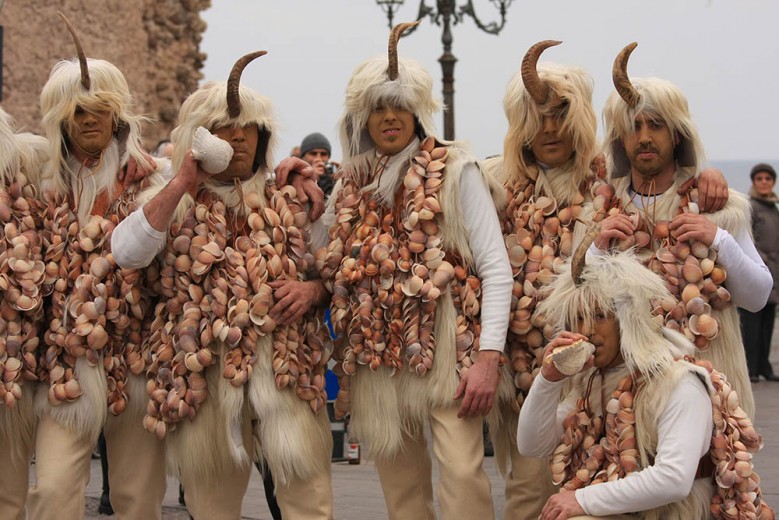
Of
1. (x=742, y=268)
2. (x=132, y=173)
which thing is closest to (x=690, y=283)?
(x=742, y=268)

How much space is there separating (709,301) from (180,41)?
14999 mm

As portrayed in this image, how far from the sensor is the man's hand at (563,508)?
421 centimetres

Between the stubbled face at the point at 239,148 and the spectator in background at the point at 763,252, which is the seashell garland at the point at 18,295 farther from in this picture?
the spectator in background at the point at 763,252

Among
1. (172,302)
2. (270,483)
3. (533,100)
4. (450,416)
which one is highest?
(533,100)

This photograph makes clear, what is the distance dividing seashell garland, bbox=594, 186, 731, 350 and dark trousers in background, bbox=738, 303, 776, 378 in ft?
25.5

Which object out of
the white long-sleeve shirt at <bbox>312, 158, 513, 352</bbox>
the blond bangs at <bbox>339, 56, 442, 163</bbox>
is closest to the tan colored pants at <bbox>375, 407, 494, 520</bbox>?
the white long-sleeve shirt at <bbox>312, 158, 513, 352</bbox>

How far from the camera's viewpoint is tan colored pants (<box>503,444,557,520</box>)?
5.10 metres

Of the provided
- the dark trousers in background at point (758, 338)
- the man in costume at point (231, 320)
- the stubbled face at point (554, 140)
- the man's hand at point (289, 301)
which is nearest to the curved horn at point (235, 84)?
the man in costume at point (231, 320)

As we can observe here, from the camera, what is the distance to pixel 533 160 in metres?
5.26

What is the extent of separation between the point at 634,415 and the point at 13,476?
2292mm

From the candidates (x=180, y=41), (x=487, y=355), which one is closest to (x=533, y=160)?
(x=487, y=355)

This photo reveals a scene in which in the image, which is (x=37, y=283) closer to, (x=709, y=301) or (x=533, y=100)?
(x=533, y=100)

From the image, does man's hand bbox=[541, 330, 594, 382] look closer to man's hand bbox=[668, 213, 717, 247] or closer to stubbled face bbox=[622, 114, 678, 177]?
man's hand bbox=[668, 213, 717, 247]

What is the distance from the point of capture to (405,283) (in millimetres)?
4922
